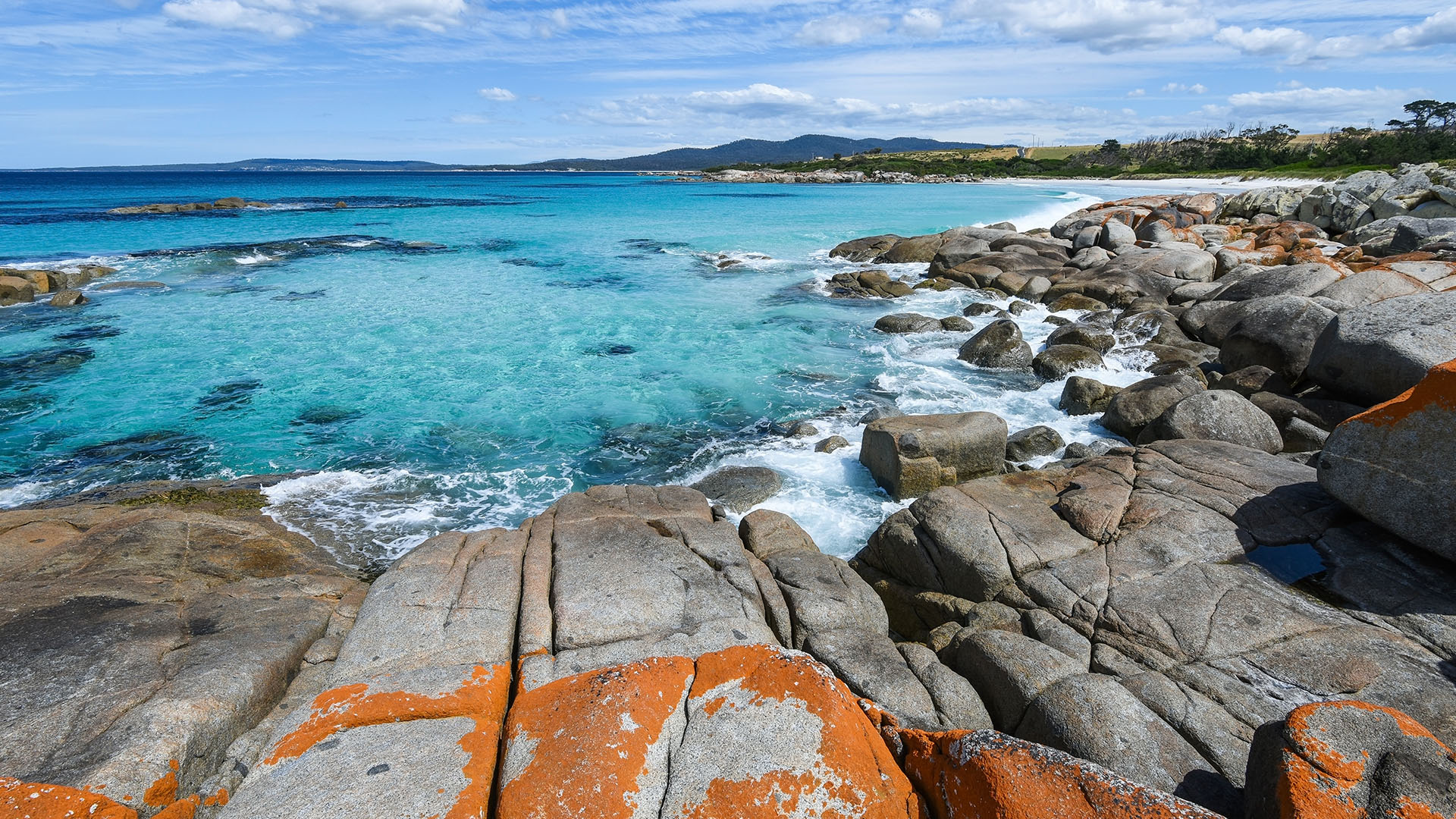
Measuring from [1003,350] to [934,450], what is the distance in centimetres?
798

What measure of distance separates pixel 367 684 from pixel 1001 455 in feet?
32.5

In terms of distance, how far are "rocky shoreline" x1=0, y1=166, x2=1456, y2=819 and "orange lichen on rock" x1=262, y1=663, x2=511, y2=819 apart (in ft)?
0.08

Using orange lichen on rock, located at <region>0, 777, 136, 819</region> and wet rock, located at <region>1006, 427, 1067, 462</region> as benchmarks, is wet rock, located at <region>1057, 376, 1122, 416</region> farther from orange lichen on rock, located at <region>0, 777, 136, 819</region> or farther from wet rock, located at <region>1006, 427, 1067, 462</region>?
orange lichen on rock, located at <region>0, 777, 136, 819</region>

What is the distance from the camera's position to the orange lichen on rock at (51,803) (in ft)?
12.0

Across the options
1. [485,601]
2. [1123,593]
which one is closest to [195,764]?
[485,601]

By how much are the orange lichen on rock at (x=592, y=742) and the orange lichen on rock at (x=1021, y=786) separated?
4.88 ft

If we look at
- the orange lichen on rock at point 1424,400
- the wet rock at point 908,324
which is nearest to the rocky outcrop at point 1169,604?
the orange lichen on rock at point 1424,400

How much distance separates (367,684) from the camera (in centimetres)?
474

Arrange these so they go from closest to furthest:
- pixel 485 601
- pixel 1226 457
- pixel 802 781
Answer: pixel 802 781 → pixel 485 601 → pixel 1226 457

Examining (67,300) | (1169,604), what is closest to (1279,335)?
(1169,604)

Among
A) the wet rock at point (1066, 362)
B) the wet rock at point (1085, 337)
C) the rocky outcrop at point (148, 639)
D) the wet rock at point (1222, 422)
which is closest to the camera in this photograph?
the rocky outcrop at point (148, 639)

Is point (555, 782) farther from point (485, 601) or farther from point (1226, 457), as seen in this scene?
point (1226, 457)

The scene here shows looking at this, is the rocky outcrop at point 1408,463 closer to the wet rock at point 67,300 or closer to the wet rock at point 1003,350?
the wet rock at point 1003,350

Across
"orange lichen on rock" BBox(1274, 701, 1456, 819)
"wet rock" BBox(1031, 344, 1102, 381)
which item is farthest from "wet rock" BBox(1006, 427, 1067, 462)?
"orange lichen on rock" BBox(1274, 701, 1456, 819)
